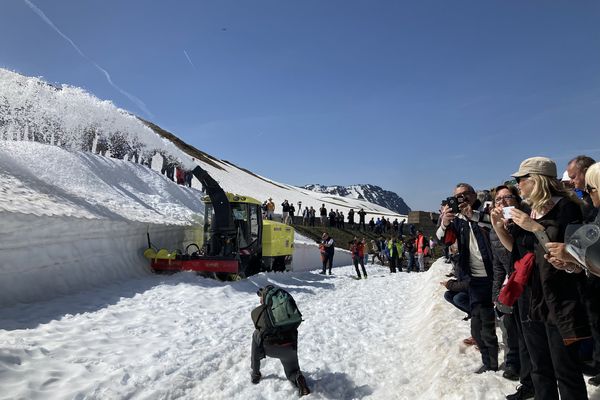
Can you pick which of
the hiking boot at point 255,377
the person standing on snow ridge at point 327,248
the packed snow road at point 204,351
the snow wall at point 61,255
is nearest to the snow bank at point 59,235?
the snow wall at point 61,255

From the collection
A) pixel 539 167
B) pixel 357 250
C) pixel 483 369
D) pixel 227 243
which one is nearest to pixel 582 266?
pixel 539 167

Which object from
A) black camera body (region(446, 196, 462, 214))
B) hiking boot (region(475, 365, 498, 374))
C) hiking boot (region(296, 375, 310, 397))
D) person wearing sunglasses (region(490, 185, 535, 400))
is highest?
black camera body (region(446, 196, 462, 214))

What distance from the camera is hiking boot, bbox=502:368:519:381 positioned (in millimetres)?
4129

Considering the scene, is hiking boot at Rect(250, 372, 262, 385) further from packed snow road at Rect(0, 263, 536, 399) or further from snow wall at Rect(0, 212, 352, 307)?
snow wall at Rect(0, 212, 352, 307)

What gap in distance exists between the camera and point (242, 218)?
13086 mm

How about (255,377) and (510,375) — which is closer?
(510,375)

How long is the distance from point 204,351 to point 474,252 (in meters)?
4.05

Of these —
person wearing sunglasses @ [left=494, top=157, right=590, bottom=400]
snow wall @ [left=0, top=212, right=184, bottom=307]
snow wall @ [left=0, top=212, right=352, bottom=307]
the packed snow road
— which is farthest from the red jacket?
person wearing sunglasses @ [left=494, top=157, right=590, bottom=400]

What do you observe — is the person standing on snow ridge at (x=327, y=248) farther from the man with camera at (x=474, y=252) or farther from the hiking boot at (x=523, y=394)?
the hiking boot at (x=523, y=394)

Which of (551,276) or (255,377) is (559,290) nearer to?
(551,276)

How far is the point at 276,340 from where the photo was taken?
524 centimetres

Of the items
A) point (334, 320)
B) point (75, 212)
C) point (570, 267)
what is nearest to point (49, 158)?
point (75, 212)

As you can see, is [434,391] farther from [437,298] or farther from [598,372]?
[437,298]

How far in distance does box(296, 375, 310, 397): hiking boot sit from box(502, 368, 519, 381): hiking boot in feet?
7.13
